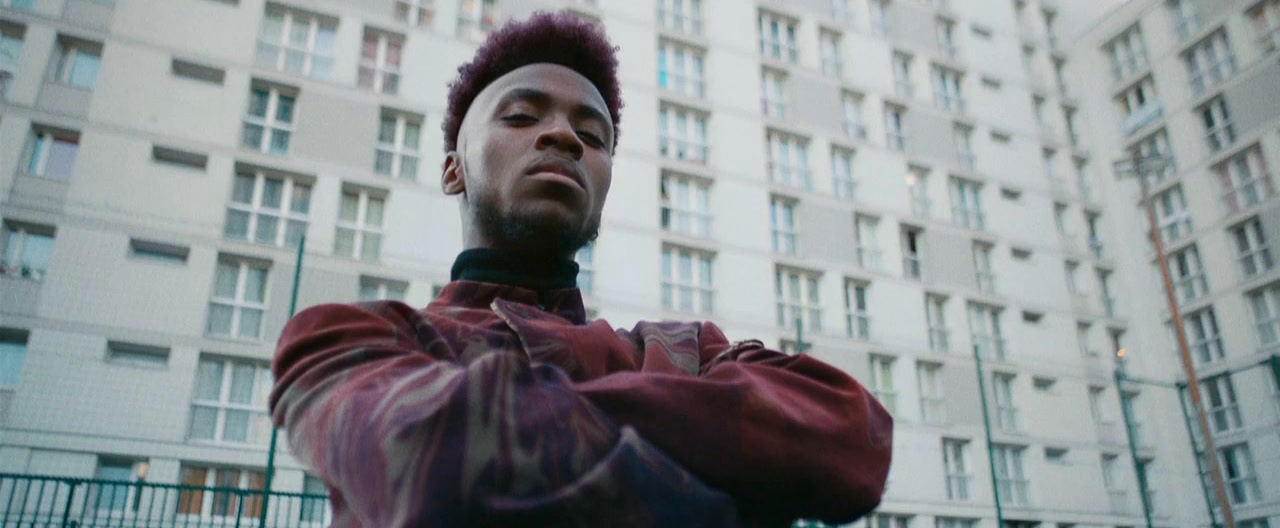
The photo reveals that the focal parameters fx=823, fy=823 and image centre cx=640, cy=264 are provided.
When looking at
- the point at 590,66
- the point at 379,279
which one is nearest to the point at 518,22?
the point at 590,66

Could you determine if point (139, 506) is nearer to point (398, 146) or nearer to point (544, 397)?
point (398, 146)

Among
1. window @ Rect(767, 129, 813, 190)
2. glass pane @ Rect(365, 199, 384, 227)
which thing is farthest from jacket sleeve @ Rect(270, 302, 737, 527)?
window @ Rect(767, 129, 813, 190)

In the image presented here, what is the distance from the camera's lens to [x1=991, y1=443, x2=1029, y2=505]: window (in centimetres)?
2088

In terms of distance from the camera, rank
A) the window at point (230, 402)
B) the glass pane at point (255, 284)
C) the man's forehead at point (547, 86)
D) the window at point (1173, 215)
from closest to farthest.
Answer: the man's forehead at point (547, 86)
the window at point (230, 402)
the glass pane at point (255, 284)
the window at point (1173, 215)

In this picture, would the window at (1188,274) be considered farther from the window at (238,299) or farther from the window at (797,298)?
the window at (238,299)

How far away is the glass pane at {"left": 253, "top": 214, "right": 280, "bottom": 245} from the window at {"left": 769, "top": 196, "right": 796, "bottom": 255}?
37.5ft

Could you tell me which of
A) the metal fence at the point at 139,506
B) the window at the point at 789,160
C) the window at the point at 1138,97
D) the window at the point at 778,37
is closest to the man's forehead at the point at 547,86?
the metal fence at the point at 139,506

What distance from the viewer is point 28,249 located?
13930mm

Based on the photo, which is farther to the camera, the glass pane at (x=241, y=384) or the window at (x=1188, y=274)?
the window at (x=1188, y=274)

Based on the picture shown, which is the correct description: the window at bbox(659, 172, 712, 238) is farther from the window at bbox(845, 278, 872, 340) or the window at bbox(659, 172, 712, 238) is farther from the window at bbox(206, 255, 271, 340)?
the window at bbox(206, 255, 271, 340)

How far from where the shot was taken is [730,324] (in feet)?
62.1

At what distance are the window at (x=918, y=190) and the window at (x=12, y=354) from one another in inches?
793

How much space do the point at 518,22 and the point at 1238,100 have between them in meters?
28.4

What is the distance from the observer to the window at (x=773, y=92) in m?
22.5
